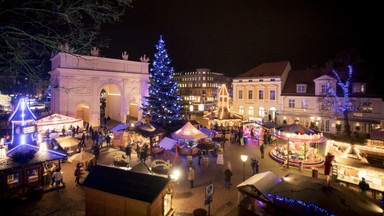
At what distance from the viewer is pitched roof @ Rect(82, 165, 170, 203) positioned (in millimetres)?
6370

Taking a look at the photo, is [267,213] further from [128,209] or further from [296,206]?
[128,209]

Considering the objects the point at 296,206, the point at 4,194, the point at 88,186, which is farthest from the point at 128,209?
the point at 4,194

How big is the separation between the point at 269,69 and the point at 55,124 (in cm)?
3061

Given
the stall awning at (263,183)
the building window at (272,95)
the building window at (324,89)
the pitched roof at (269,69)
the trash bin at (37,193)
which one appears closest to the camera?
the stall awning at (263,183)

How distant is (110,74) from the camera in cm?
3042

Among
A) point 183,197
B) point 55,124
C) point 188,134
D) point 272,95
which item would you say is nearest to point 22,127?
point 183,197

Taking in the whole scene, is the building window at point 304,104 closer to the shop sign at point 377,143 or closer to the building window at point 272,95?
the building window at point 272,95

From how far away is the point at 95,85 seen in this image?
95.5 feet

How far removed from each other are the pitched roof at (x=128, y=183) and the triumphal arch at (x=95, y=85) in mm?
22037

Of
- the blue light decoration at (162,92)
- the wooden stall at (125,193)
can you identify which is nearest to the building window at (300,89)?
the blue light decoration at (162,92)

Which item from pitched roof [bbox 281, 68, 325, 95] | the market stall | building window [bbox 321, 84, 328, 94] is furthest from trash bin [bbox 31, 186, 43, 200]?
building window [bbox 321, 84, 328, 94]

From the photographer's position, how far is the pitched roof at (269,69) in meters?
30.6

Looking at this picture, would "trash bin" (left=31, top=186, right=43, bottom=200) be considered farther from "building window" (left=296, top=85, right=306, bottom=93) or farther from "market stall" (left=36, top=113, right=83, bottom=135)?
"building window" (left=296, top=85, right=306, bottom=93)

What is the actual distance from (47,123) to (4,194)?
1478 cm
